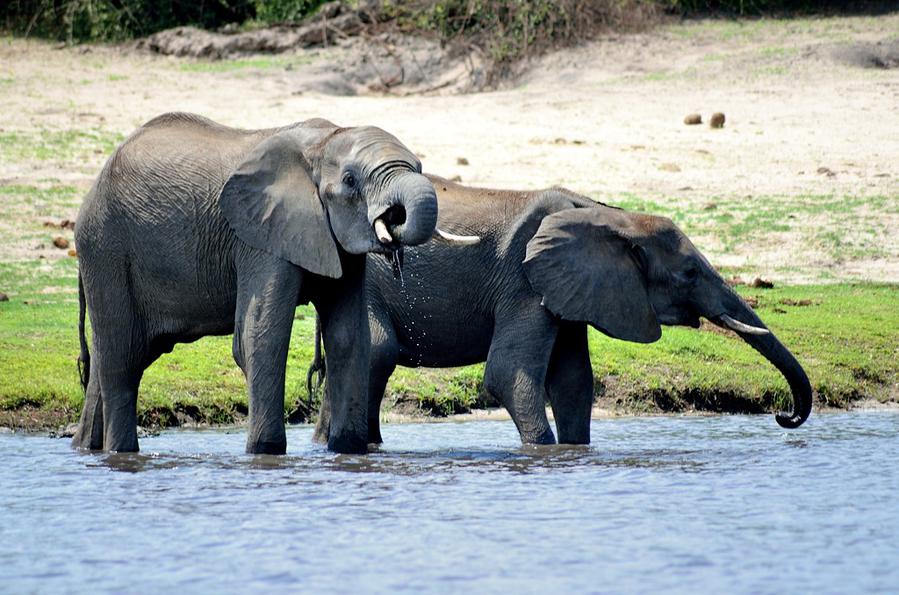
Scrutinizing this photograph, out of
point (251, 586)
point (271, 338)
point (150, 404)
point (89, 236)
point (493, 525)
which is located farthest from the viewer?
point (150, 404)

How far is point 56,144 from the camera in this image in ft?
64.3

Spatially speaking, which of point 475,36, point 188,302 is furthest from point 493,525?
point 475,36

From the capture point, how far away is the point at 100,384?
31.9 feet

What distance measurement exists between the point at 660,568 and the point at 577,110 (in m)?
15.3

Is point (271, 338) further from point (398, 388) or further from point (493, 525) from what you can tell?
point (398, 388)

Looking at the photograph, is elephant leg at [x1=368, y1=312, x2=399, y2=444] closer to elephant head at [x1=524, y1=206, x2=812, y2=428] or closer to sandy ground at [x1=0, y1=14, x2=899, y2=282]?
elephant head at [x1=524, y1=206, x2=812, y2=428]

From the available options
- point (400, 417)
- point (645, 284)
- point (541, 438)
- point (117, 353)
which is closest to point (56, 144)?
point (400, 417)

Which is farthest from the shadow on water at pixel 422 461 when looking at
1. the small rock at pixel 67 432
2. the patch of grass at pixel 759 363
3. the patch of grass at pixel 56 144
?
the patch of grass at pixel 56 144

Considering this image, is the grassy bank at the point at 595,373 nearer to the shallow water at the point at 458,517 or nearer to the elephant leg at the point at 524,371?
the shallow water at the point at 458,517

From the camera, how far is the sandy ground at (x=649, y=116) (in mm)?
17609

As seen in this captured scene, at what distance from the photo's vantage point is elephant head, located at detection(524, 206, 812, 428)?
33.5ft

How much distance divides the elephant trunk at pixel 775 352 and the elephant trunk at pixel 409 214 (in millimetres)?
2668

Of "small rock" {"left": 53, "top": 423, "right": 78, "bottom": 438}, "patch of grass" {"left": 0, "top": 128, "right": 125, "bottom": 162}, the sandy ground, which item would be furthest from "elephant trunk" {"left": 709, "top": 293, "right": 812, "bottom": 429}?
"patch of grass" {"left": 0, "top": 128, "right": 125, "bottom": 162}

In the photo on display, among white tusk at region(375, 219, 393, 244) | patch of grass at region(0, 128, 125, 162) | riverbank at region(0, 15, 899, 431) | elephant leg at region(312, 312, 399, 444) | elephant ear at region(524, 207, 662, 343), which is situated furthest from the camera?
patch of grass at region(0, 128, 125, 162)
